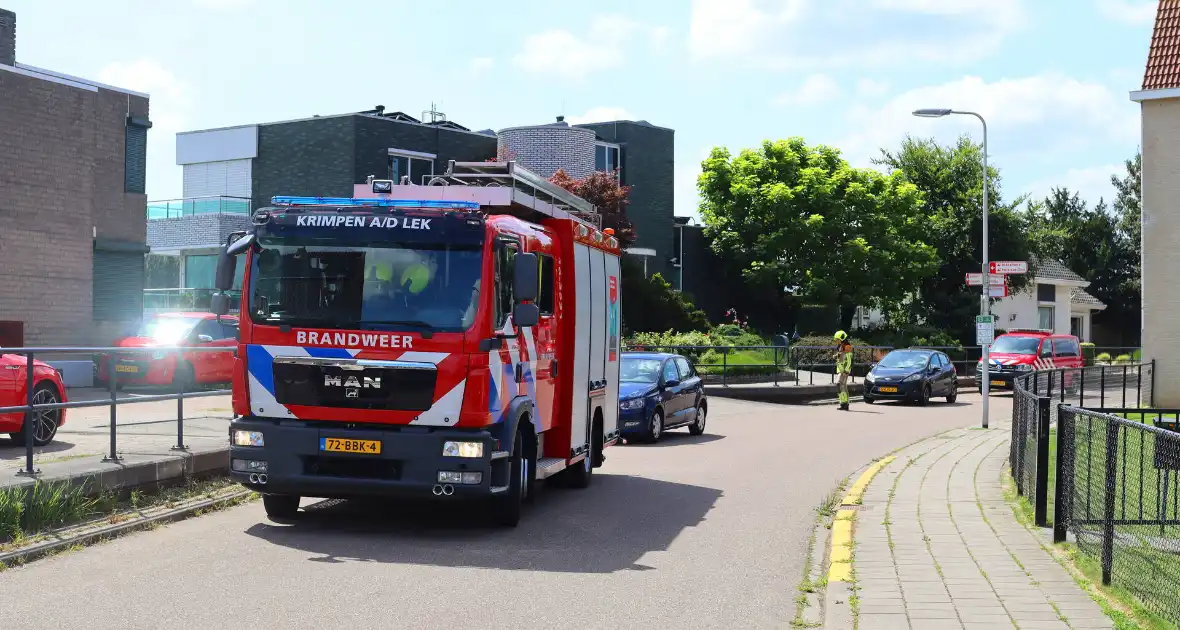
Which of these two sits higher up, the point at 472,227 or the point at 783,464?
the point at 472,227

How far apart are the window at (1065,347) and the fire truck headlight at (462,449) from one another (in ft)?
110

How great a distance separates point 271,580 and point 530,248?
13.1 feet

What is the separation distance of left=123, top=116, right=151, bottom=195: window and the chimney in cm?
296

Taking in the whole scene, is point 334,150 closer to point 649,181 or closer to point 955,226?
point 649,181

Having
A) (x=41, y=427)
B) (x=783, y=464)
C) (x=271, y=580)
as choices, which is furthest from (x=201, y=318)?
(x=271, y=580)

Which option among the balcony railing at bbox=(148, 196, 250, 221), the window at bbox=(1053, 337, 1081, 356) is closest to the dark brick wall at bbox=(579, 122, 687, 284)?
the balcony railing at bbox=(148, 196, 250, 221)

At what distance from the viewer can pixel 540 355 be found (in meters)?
11.4

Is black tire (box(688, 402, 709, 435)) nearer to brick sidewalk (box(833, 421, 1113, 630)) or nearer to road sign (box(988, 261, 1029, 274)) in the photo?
road sign (box(988, 261, 1029, 274))

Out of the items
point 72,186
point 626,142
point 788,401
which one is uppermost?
point 626,142

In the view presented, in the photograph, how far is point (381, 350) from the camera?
9.87 meters

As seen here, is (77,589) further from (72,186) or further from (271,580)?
(72,186)

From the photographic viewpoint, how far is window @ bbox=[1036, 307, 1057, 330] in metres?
67.6

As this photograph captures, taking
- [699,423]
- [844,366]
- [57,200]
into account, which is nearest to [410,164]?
[57,200]

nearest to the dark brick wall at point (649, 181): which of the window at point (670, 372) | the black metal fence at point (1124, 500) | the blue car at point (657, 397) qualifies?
the blue car at point (657, 397)
